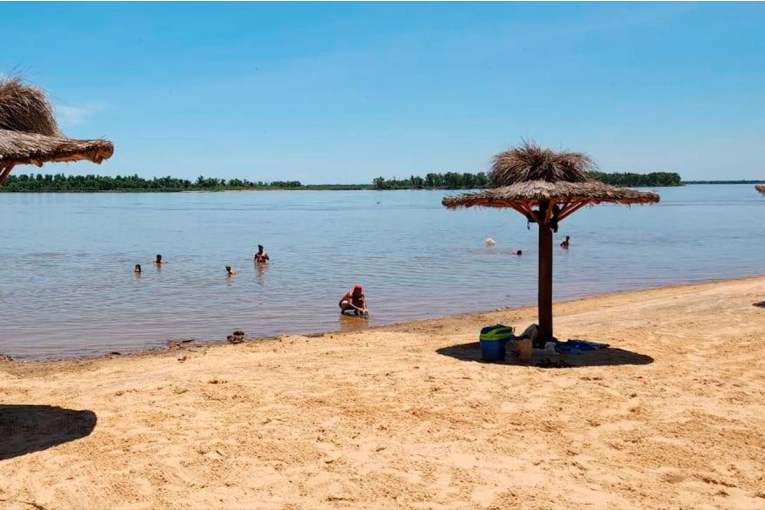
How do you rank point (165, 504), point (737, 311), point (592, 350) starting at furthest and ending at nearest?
point (737, 311)
point (592, 350)
point (165, 504)

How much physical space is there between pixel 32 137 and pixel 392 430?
414 centimetres

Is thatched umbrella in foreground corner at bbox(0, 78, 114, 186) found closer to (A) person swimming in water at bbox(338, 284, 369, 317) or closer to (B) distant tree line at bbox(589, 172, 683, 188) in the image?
(A) person swimming in water at bbox(338, 284, 369, 317)

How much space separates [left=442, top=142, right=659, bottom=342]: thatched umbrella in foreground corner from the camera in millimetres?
9023

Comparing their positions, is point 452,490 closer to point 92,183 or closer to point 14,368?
point 14,368

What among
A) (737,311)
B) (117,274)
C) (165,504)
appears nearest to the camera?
(165,504)

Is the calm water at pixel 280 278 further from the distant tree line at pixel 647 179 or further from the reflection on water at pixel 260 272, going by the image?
the distant tree line at pixel 647 179

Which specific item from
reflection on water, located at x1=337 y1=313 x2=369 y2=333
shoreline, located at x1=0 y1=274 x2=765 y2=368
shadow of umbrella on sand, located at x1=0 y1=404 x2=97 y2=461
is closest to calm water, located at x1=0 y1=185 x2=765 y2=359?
reflection on water, located at x1=337 y1=313 x2=369 y2=333

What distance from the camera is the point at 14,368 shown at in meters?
9.77

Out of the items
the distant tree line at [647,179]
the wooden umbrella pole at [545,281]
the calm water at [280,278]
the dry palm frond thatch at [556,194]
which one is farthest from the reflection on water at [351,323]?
the distant tree line at [647,179]

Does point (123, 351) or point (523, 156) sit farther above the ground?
point (523, 156)

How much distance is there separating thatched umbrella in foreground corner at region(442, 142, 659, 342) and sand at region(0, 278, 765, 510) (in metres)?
1.50

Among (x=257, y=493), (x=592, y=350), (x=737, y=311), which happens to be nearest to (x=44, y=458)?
(x=257, y=493)

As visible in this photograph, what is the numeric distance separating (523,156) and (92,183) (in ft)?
603

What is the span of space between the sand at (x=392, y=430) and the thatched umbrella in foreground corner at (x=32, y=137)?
2.47m
